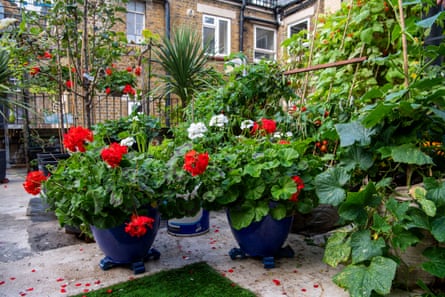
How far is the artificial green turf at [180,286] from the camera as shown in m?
1.47

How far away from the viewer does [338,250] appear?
1.48m

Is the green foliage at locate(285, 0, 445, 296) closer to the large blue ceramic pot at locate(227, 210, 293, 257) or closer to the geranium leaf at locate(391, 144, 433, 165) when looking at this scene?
the geranium leaf at locate(391, 144, 433, 165)

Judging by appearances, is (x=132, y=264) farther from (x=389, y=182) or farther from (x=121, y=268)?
(x=389, y=182)

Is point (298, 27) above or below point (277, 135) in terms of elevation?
above

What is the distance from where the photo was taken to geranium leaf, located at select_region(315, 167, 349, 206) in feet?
4.69

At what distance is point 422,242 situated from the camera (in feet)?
4.62

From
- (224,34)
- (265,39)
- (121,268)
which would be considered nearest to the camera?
(121,268)

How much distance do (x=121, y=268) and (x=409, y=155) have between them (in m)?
1.50

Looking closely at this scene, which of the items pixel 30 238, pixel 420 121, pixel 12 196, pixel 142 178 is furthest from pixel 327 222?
pixel 12 196

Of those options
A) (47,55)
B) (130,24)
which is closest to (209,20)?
(130,24)

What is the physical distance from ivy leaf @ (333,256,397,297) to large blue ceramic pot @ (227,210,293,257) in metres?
0.46

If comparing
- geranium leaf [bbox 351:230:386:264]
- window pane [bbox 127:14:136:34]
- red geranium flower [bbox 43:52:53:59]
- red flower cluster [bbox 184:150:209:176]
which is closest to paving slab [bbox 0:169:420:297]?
geranium leaf [bbox 351:230:386:264]

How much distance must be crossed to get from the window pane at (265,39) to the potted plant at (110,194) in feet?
27.9

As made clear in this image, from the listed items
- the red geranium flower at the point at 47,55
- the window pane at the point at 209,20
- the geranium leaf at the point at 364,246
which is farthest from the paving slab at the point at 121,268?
the window pane at the point at 209,20
